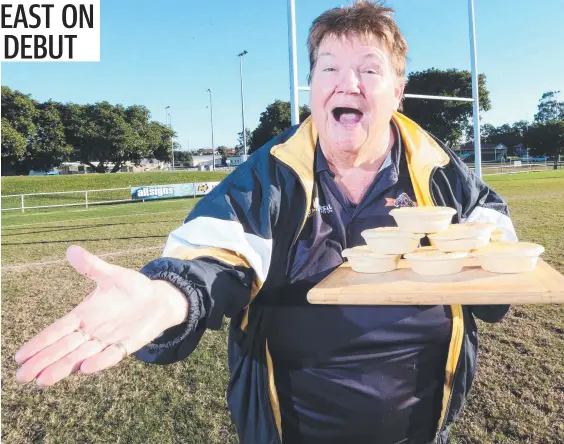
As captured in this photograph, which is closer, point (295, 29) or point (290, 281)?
point (290, 281)

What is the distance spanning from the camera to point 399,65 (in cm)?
157

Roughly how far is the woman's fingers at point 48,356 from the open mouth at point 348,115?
3.08 ft

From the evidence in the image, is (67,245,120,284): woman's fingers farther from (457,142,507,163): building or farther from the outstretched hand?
(457,142,507,163): building

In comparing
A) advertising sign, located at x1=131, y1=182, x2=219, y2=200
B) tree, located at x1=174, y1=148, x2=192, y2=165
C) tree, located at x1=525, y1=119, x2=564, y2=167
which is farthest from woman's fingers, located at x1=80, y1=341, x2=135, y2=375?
tree, located at x1=174, y1=148, x2=192, y2=165

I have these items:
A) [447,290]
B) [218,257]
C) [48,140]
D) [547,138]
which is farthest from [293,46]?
[547,138]

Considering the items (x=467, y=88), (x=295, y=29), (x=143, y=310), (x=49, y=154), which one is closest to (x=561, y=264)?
(x=295, y=29)

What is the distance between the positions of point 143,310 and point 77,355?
0.15m

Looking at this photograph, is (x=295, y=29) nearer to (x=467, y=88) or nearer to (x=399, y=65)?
(x=399, y=65)

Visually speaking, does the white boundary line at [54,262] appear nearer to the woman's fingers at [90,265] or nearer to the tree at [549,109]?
the woman's fingers at [90,265]

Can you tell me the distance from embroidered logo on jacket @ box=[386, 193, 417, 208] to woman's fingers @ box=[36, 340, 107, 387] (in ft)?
3.28

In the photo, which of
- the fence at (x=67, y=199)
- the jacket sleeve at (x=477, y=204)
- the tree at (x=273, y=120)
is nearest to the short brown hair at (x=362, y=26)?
the jacket sleeve at (x=477, y=204)

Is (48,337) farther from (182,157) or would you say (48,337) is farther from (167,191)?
(182,157)

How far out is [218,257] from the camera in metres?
1.24

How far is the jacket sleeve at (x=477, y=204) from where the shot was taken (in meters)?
1.54
